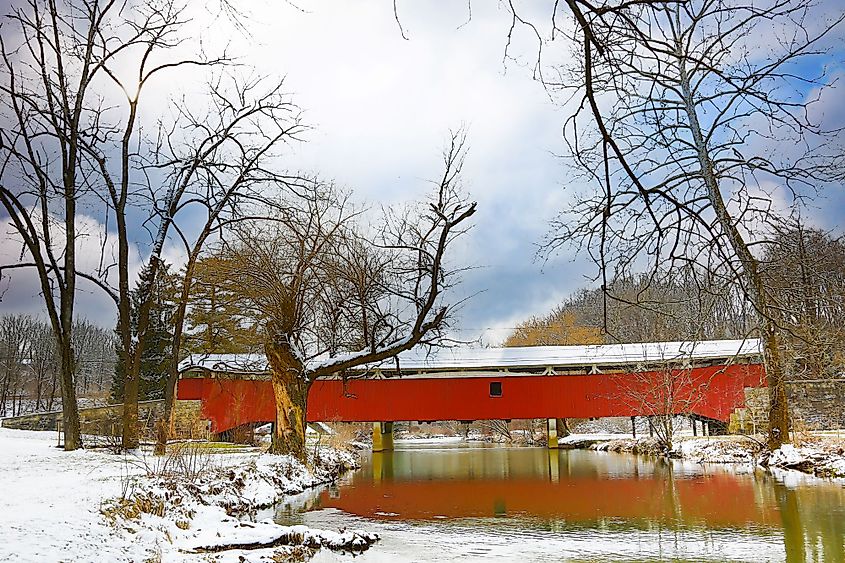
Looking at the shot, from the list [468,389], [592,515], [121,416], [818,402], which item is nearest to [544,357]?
[468,389]

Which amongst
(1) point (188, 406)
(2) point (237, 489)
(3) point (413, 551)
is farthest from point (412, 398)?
(3) point (413, 551)

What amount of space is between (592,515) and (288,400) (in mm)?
7955

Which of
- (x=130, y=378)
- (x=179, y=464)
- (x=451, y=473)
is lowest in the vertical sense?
(x=451, y=473)

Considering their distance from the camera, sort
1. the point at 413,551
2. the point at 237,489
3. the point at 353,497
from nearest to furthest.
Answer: the point at 413,551 → the point at 237,489 → the point at 353,497

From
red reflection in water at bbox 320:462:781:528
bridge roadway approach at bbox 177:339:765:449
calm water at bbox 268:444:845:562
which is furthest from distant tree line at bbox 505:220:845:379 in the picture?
red reflection in water at bbox 320:462:781:528

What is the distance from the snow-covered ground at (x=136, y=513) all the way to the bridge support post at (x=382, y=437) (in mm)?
15660

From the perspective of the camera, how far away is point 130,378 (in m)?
13.9

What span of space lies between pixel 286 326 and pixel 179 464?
5.79m

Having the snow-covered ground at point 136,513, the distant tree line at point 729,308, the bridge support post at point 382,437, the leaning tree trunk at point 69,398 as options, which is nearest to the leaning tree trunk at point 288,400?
the snow-covered ground at point 136,513

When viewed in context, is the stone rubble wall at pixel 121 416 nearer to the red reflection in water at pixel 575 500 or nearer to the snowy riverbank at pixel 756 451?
the red reflection in water at pixel 575 500

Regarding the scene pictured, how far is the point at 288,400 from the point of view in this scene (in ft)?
53.5

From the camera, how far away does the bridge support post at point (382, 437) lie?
1124 inches

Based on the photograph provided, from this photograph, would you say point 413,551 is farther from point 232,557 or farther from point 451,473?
point 451,473

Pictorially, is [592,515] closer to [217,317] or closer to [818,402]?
[818,402]
